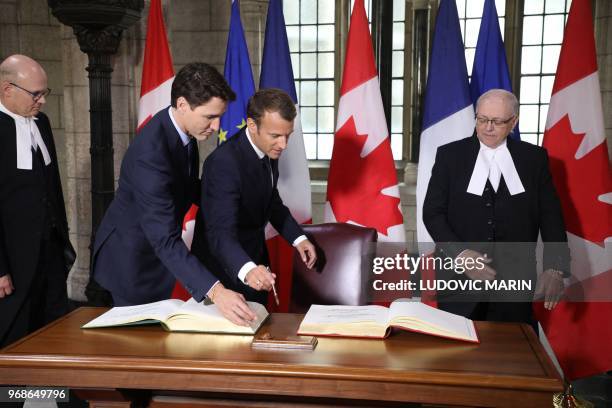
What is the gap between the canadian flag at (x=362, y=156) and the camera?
3521 mm

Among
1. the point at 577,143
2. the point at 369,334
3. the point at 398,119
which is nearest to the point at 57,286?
the point at 369,334

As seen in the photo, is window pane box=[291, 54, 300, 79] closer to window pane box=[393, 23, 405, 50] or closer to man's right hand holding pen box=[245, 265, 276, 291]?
window pane box=[393, 23, 405, 50]

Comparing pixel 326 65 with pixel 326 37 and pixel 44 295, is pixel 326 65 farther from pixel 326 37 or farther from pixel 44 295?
pixel 44 295

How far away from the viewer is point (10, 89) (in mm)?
2617

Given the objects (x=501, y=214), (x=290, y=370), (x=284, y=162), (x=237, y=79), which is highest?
(x=237, y=79)

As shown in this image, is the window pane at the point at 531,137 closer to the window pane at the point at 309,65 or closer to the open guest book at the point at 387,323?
the window pane at the point at 309,65

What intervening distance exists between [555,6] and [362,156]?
9.45 ft

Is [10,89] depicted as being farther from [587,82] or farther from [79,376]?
[587,82]

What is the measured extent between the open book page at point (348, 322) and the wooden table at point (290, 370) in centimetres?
4

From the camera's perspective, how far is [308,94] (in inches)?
228

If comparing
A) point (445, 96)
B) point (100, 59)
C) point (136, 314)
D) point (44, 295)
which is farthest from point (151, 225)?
point (100, 59)

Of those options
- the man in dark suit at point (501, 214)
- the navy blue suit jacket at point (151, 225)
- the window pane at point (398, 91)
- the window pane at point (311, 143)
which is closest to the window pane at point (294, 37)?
the window pane at point (311, 143)

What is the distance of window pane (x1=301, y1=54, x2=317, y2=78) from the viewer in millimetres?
5719

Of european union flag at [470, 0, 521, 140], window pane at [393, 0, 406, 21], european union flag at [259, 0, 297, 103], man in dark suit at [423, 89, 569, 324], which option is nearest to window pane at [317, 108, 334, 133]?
window pane at [393, 0, 406, 21]
